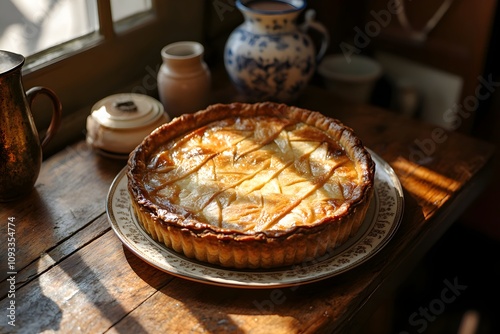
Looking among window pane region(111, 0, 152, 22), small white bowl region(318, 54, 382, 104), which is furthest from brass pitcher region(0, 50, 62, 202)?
small white bowl region(318, 54, 382, 104)

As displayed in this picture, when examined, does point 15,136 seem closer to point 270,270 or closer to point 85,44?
point 85,44

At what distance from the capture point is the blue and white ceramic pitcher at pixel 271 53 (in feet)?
5.55

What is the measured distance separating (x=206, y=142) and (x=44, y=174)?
438 mm

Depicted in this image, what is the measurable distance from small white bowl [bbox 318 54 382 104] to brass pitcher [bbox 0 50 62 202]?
50.4 inches

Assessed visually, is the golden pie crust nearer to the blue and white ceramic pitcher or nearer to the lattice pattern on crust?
the lattice pattern on crust

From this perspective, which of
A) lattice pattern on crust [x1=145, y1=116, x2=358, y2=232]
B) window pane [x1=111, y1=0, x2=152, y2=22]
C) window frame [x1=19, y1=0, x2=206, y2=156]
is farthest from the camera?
window pane [x1=111, y1=0, x2=152, y2=22]

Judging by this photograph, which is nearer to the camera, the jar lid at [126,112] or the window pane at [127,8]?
the jar lid at [126,112]

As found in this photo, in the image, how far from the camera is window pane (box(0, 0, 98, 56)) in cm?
152

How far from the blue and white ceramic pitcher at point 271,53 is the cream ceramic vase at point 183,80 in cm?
12

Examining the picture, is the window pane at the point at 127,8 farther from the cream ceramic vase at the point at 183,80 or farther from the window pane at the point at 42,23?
the cream ceramic vase at the point at 183,80

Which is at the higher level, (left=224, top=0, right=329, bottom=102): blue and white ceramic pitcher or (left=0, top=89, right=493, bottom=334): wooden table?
(left=224, top=0, right=329, bottom=102): blue and white ceramic pitcher

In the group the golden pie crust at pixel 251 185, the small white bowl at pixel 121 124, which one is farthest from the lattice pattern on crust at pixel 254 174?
the small white bowl at pixel 121 124

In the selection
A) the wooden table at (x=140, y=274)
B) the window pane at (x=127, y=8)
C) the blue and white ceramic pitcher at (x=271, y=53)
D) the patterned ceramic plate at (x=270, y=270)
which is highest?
the window pane at (x=127, y=8)

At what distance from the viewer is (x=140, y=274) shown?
1.18 meters
